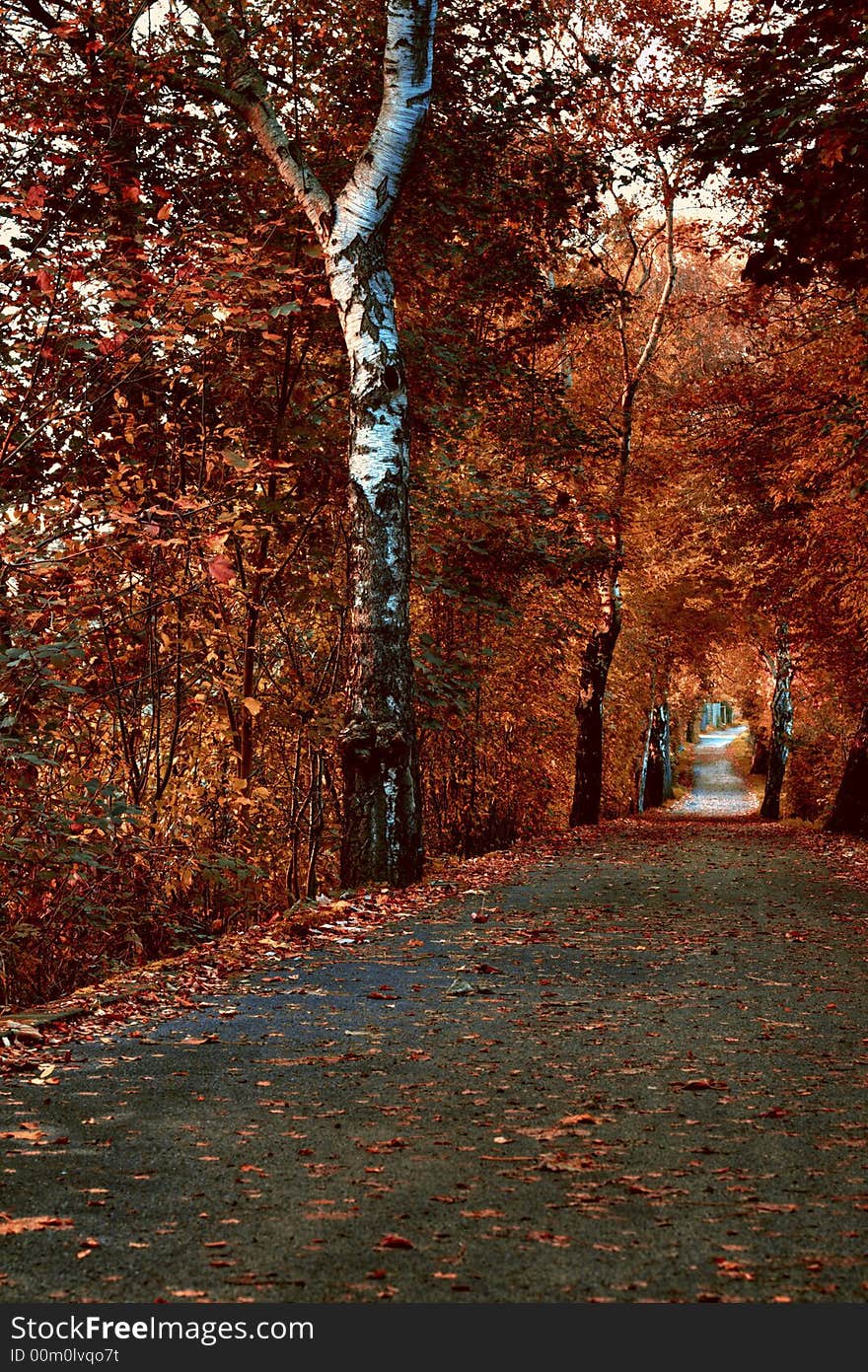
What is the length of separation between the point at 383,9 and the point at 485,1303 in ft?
40.1

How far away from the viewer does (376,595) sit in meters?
10.2

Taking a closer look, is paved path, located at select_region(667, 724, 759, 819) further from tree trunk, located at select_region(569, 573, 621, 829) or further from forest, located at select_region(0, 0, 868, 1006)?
forest, located at select_region(0, 0, 868, 1006)

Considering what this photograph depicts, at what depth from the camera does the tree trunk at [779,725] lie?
3080 centimetres

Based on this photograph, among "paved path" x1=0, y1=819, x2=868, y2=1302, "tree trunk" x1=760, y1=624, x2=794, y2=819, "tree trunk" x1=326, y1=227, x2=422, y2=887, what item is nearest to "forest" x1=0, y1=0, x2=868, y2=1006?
"tree trunk" x1=326, y1=227, x2=422, y2=887

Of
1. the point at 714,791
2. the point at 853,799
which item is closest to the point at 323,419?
the point at 853,799

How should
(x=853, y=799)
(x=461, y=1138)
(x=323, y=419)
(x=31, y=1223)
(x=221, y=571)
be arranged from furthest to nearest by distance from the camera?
(x=853, y=799)
(x=323, y=419)
(x=221, y=571)
(x=461, y=1138)
(x=31, y=1223)

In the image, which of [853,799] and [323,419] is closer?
[323,419]

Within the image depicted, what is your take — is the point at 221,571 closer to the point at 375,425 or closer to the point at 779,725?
the point at 375,425

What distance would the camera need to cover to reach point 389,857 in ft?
33.3

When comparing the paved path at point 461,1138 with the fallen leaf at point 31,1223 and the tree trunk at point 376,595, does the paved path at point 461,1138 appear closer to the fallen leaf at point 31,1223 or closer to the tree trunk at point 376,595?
the fallen leaf at point 31,1223

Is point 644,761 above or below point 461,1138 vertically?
above

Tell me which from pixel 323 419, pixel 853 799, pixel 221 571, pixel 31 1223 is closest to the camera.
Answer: pixel 31 1223

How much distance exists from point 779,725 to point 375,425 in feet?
76.9

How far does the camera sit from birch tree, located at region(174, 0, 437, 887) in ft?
33.3
